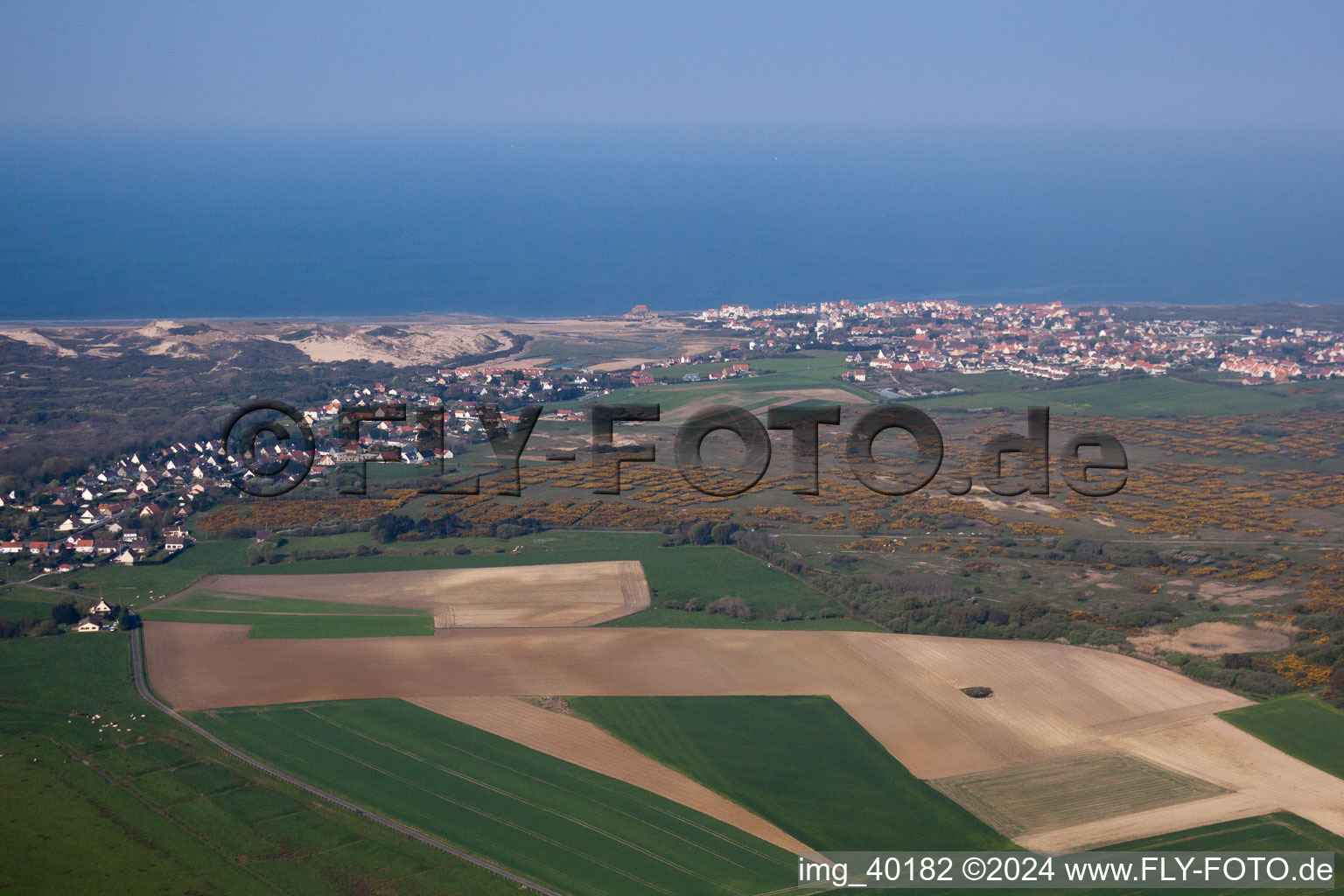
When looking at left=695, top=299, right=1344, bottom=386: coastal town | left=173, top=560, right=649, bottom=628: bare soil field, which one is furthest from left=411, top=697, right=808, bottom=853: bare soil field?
left=695, top=299, right=1344, bottom=386: coastal town

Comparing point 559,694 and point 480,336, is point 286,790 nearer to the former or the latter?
point 559,694

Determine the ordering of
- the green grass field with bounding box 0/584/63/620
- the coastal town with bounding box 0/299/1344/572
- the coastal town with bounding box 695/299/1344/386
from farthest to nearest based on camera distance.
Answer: the coastal town with bounding box 695/299/1344/386 < the coastal town with bounding box 0/299/1344/572 < the green grass field with bounding box 0/584/63/620

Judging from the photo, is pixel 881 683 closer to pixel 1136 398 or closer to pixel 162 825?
pixel 162 825

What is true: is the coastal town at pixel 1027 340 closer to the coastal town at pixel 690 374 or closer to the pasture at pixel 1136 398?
the coastal town at pixel 690 374

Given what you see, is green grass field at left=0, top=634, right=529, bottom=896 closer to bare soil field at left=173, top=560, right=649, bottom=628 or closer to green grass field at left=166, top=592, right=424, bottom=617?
green grass field at left=166, top=592, right=424, bottom=617

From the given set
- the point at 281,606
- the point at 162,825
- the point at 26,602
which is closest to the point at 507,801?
the point at 162,825

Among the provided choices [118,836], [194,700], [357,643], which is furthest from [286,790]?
[357,643]

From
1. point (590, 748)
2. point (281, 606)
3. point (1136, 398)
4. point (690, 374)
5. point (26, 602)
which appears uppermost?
point (690, 374)
